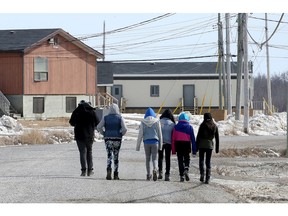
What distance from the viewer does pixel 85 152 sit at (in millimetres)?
19828

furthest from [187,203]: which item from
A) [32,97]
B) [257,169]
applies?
[32,97]

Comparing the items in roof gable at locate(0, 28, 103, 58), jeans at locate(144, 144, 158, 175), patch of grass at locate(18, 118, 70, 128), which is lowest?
jeans at locate(144, 144, 158, 175)

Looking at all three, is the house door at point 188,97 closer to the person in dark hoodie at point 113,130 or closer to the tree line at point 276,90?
the tree line at point 276,90

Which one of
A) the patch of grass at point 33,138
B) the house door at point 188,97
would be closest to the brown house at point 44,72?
the patch of grass at point 33,138

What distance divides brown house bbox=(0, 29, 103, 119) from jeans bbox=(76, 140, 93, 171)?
113 ft

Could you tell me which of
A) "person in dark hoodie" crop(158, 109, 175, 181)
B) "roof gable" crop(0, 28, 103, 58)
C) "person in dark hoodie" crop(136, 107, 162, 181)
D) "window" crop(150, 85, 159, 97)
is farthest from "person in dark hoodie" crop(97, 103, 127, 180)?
"window" crop(150, 85, 159, 97)

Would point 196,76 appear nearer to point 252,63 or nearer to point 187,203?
point 252,63

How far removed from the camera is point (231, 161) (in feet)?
90.9

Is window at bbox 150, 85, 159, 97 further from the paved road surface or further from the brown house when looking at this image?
the paved road surface

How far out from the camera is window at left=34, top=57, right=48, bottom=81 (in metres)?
56.0

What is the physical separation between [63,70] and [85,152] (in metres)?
38.7

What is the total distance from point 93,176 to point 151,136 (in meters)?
2.12

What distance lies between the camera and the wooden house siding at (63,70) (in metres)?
55.6

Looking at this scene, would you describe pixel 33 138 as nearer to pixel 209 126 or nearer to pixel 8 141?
pixel 8 141
